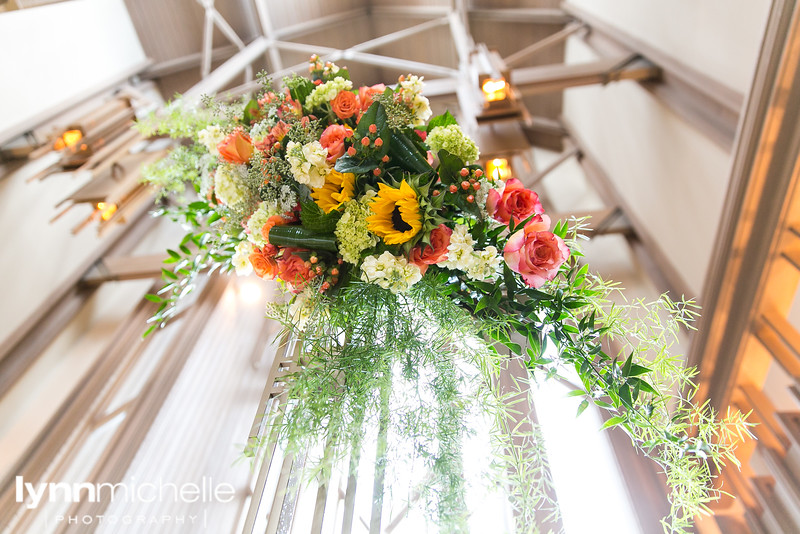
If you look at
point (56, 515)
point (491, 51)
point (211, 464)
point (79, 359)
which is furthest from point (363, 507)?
point (491, 51)

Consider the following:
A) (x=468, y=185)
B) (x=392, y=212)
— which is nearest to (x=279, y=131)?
(x=392, y=212)

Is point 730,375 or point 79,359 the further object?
point 79,359

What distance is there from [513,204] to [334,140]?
0.41 meters

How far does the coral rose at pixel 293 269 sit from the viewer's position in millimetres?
1006

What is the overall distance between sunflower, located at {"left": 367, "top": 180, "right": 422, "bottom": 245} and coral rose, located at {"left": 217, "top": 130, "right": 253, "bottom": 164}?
40 centimetres

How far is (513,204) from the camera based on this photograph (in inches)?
38.2

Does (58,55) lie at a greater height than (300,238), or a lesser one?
greater

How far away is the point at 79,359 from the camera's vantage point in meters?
3.04

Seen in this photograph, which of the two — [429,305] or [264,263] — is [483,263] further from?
[264,263]

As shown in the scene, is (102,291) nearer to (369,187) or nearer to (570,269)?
(369,187)

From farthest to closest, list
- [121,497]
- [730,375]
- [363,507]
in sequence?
1. [730,375]
2. [121,497]
3. [363,507]

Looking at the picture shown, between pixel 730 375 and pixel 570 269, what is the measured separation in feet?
4.52

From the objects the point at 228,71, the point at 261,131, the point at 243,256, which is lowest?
the point at 243,256

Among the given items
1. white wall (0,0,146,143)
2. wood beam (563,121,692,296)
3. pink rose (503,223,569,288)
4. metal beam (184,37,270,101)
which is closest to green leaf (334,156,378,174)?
pink rose (503,223,569,288)
